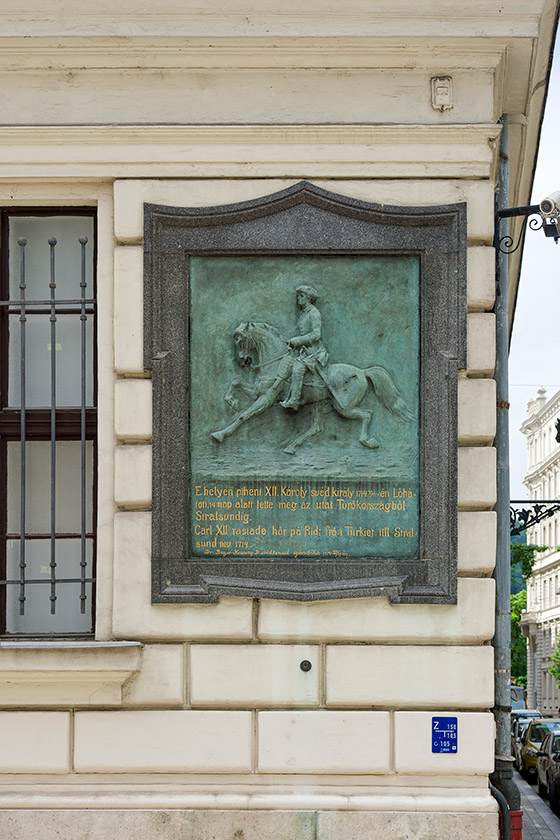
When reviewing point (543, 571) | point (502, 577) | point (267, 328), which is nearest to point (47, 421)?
point (267, 328)

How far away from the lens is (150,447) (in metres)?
9.66

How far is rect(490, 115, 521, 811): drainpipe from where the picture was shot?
10180 millimetres

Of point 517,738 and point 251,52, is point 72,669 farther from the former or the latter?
point 517,738

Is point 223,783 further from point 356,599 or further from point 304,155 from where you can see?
point 304,155

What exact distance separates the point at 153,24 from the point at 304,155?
1.58 meters

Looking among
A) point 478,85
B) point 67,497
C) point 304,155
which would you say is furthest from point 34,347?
point 478,85

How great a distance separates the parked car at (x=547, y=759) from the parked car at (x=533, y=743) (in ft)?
7.89

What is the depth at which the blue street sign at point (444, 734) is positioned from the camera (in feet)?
30.8

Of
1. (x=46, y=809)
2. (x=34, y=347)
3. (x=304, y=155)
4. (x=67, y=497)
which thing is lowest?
(x=46, y=809)

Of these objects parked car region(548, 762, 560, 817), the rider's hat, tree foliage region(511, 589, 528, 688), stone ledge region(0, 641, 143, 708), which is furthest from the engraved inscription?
tree foliage region(511, 589, 528, 688)

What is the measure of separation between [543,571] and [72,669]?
86.8 meters

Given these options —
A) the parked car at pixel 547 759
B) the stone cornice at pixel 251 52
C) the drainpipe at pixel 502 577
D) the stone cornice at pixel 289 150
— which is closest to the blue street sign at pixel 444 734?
the drainpipe at pixel 502 577

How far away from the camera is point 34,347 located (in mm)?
10273

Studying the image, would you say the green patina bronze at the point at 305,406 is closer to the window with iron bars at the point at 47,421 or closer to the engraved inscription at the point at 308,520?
the engraved inscription at the point at 308,520
